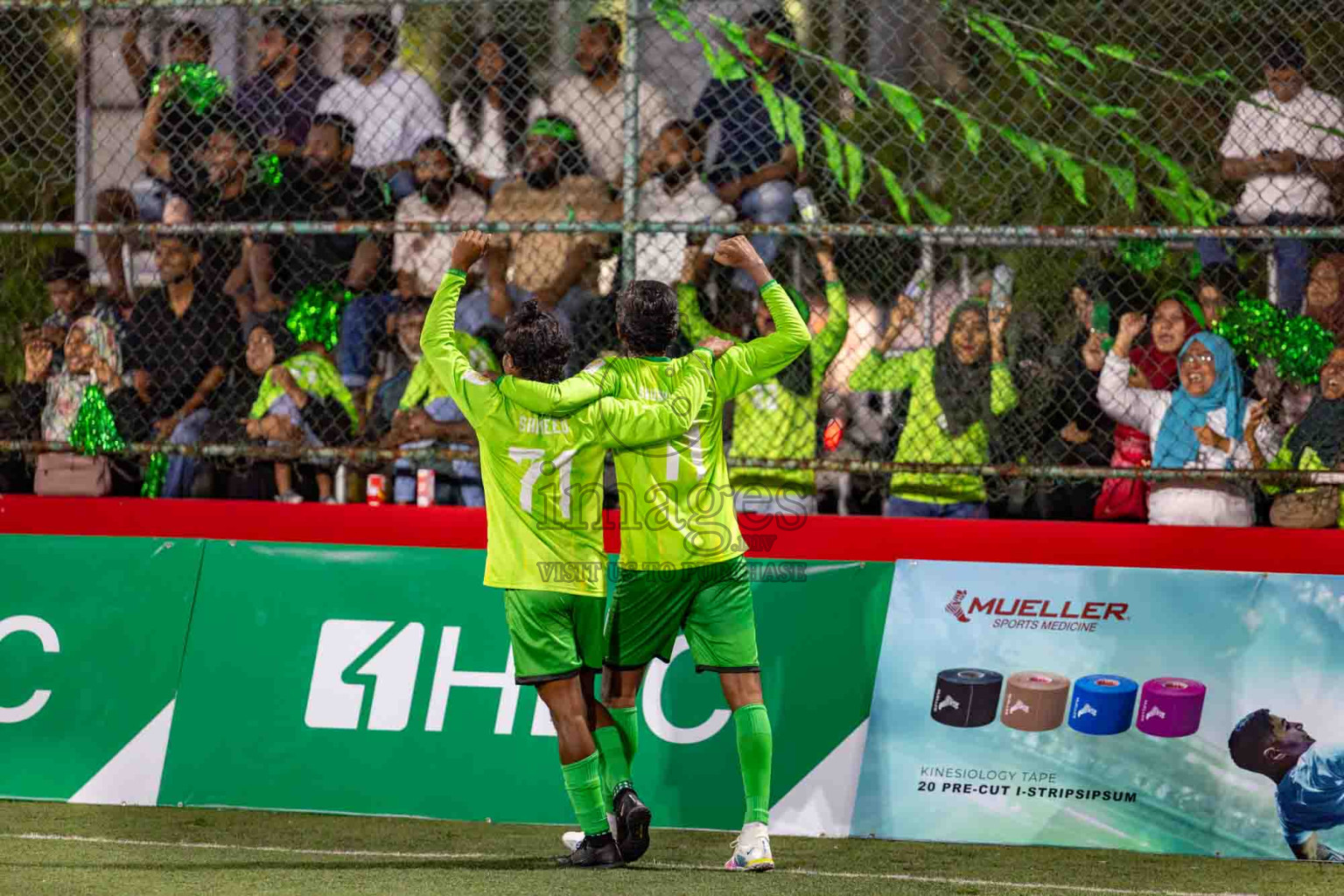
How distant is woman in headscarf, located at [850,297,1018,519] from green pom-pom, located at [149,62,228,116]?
11.4 feet

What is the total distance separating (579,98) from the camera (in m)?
7.71

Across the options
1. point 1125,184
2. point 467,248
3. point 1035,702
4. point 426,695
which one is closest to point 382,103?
point 467,248

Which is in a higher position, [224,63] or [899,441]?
[224,63]

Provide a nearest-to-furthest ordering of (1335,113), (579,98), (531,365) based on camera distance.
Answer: (531,365) → (1335,113) → (579,98)

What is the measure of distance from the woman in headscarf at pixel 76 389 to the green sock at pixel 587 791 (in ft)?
10.8

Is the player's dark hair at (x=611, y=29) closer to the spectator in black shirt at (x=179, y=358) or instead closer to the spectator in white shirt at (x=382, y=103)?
the spectator in white shirt at (x=382, y=103)

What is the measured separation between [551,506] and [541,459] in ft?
0.49

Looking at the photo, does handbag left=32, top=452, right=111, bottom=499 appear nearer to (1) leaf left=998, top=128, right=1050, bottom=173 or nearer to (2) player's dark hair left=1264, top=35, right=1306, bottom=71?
(1) leaf left=998, top=128, right=1050, bottom=173

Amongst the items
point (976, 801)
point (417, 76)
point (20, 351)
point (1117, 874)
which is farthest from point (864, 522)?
point (20, 351)

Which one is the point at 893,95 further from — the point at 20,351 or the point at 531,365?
the point at 20,351

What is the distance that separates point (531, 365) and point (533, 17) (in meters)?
3.89

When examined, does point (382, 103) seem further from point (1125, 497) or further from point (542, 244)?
point (1125, 497)

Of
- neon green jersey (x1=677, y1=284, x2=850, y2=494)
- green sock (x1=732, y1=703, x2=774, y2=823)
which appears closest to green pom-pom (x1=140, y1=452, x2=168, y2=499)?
neon green jersey (x1=677, y1=284, x2=850, y2=494)

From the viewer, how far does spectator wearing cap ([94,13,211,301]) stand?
7.86m
